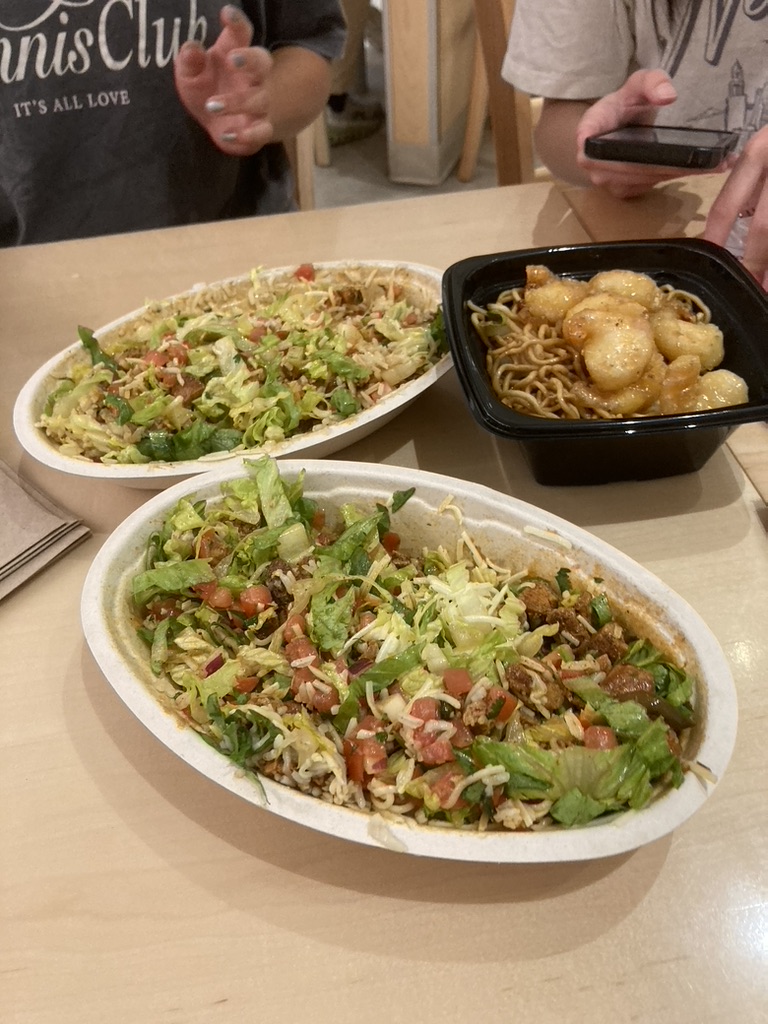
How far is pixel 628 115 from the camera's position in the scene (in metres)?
1.66

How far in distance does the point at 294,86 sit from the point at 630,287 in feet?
4.04

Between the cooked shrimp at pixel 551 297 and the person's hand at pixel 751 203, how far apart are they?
383 millimetres

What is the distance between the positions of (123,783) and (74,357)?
0.89m

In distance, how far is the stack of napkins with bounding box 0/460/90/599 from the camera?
46.0 inches

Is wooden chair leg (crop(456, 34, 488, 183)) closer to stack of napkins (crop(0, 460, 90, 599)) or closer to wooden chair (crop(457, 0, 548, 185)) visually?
wooden chair (crop(457, 0, 548, 185))

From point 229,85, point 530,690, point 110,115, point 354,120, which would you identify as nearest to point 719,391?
point 530,690

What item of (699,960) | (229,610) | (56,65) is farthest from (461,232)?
(699,960)

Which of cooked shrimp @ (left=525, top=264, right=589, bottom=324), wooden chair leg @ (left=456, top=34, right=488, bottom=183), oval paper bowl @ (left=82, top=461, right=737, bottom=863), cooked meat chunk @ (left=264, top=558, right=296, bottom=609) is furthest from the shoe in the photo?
cooked meat chunk @ (left=264, top=558, right=296, bottom=609)

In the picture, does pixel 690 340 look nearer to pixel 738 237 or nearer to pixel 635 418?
pixel 635 418

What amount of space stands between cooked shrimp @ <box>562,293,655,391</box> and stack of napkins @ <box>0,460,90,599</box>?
0.90 metres

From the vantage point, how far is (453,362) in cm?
123

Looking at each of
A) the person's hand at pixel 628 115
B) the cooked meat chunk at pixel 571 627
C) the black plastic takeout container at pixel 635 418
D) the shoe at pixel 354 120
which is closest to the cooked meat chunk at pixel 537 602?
the cooked meat chunk at pixel 571 627

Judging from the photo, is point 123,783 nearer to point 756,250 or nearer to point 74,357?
point 74,357

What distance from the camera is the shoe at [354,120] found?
191 inches
